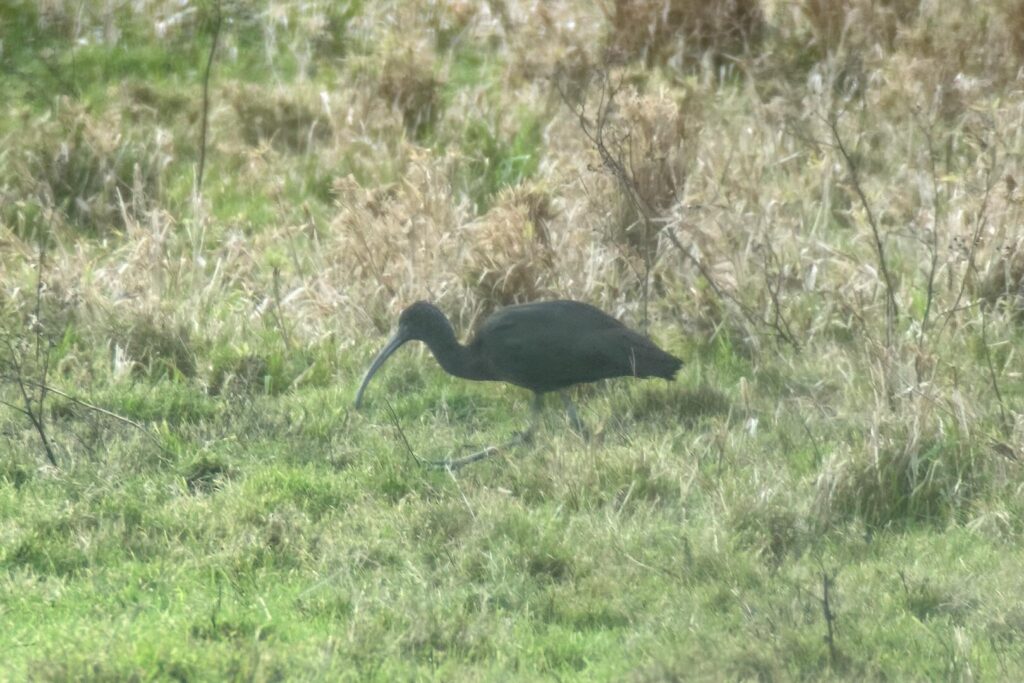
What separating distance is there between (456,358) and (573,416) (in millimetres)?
586

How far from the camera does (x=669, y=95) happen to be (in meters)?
8.68

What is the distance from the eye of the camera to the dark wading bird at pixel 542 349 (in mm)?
6418

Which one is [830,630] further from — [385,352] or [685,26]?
[685,26]

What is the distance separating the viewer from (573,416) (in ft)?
21.2

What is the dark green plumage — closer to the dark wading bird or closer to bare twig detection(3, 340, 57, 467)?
the dark wading bird

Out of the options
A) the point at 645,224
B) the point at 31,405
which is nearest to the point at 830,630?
the point at 645,224

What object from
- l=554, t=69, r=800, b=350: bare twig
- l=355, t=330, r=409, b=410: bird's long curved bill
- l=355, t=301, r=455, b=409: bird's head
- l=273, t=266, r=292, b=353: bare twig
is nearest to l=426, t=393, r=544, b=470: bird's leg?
l=355, t=301, r=455, b=409: bird's head

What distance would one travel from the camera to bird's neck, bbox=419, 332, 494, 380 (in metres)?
6.69

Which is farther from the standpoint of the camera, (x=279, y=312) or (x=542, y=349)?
(x=279, y=312)

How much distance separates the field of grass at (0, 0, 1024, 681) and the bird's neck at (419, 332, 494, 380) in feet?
0.78

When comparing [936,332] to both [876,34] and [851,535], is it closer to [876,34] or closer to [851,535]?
[851,535]

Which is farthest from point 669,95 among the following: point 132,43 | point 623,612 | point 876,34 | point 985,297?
point 132,43

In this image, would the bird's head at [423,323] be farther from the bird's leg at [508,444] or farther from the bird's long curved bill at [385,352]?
the bird's leg at [508,444]

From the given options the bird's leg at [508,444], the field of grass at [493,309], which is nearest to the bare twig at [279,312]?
the field of grass at [493,309]
